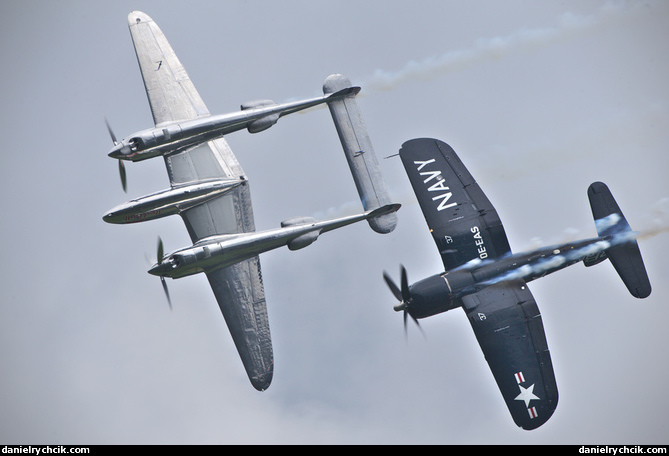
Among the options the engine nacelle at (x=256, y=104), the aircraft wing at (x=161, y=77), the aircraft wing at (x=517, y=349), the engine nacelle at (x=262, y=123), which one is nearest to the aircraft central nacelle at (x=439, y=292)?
the aircraft wing at (x=517, y=349)

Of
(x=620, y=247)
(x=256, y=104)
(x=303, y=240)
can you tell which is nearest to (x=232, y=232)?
(x=303, y=240)

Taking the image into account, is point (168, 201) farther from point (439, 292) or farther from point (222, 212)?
point (439, 292)

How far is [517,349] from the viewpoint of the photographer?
161ft

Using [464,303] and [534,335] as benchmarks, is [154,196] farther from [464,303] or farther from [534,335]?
[534,335]

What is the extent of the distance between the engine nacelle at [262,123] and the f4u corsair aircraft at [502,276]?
7.94m

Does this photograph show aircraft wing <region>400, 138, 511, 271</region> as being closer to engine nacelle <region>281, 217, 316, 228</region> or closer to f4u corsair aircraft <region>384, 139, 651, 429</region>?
f4u corsair aircraft <region>384, 139, 651, 429</region>

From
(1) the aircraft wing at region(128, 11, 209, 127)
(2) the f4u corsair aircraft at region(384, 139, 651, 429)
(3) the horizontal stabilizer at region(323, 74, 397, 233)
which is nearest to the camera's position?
(2) the f4u corsair aircraft at region(384, 139, 651, 429)

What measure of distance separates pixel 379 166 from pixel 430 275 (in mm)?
6045

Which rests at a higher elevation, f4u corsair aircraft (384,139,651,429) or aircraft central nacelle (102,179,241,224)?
aircraft central nacelle (102,179,241,224)

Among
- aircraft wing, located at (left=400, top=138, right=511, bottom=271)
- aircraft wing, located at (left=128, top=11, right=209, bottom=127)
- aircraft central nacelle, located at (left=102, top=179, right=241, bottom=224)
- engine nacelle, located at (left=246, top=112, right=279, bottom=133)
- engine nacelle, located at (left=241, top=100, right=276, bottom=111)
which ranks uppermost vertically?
aircraft wing, located at (left=128, top=11, right=209, bottom=127)

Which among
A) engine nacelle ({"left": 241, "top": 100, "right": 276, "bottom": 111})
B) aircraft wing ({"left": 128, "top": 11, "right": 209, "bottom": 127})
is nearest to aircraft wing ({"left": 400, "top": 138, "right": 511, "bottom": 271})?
engine nacelle ({"left": 241, "top": 100, "right": 276, "bottom": 111})

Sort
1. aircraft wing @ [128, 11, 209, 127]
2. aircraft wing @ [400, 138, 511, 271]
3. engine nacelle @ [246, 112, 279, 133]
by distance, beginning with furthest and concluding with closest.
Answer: aircraft wing @ [128, 11, 209, 127]
engine nacelle @ [246, 112, 279, 133]
aircraft wing @ [400, 138, 511, 271]

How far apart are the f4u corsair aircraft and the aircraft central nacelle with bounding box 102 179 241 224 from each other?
9.39 m

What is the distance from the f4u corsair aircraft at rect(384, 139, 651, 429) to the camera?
1928 inches
